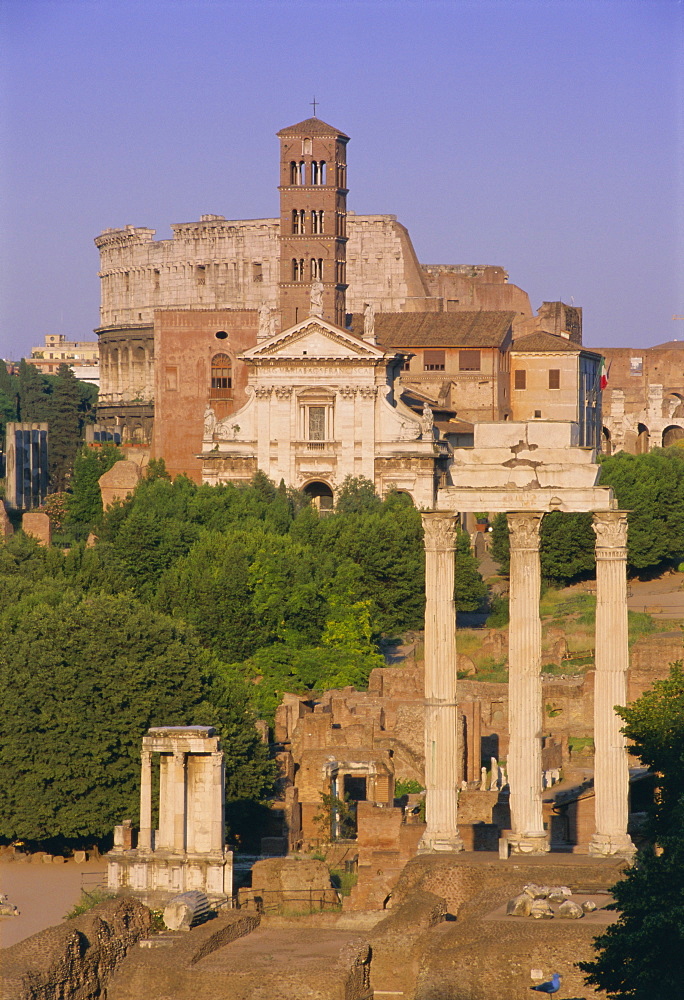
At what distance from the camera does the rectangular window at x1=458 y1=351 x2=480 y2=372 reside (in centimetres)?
9038

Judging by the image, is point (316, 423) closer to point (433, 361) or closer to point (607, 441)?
point (433, 361)

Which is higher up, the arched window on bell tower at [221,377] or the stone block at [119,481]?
the arched window on bell tower at [221,377]

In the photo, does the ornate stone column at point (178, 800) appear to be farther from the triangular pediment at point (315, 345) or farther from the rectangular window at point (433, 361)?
the rectangular window at point (433, 361)

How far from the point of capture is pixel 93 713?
3891cm

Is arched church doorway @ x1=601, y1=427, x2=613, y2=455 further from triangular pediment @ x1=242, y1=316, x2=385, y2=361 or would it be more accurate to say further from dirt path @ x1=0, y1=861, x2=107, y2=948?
dirt path @ x1=0, y1=861, x2=107, y2=948

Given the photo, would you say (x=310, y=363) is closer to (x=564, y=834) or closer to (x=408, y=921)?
(x=564, y=834)

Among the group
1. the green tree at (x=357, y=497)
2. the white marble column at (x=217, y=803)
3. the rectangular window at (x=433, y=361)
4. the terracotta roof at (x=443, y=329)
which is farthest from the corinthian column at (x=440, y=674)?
the rectangular window at (x=433, y=361)

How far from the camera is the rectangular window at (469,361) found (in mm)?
90375

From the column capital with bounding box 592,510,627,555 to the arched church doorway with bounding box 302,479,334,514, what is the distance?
49.0 meters

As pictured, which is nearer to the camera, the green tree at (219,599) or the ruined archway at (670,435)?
the green tree at (219,599)

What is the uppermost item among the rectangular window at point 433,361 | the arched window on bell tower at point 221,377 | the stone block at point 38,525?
the rectangular window at point 433,361

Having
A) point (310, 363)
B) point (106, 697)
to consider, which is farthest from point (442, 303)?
point (106, 697)

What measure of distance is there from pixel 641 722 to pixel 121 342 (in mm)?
95062

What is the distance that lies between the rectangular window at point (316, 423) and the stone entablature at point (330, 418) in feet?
0.13
